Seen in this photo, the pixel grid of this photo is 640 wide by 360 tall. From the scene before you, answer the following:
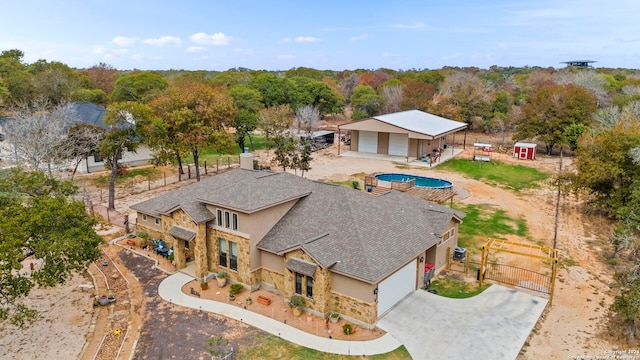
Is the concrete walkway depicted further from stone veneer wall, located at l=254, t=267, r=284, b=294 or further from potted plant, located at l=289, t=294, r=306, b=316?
stone veneer wall, located at l=254, t=267, r=284, b=294

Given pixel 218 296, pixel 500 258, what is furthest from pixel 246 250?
pixel 500 258

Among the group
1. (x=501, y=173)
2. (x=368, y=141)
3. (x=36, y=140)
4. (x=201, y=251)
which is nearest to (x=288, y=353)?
(x=201, y=251)

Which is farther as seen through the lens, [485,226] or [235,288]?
[485,226]

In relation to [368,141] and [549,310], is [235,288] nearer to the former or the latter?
[549,310]

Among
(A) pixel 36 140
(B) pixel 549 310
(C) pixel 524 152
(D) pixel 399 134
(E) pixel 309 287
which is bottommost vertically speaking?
(B) pixel 549 310

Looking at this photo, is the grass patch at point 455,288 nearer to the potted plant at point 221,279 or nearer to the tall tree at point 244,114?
the potted plant at point 221,279

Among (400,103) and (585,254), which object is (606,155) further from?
(400,103)
